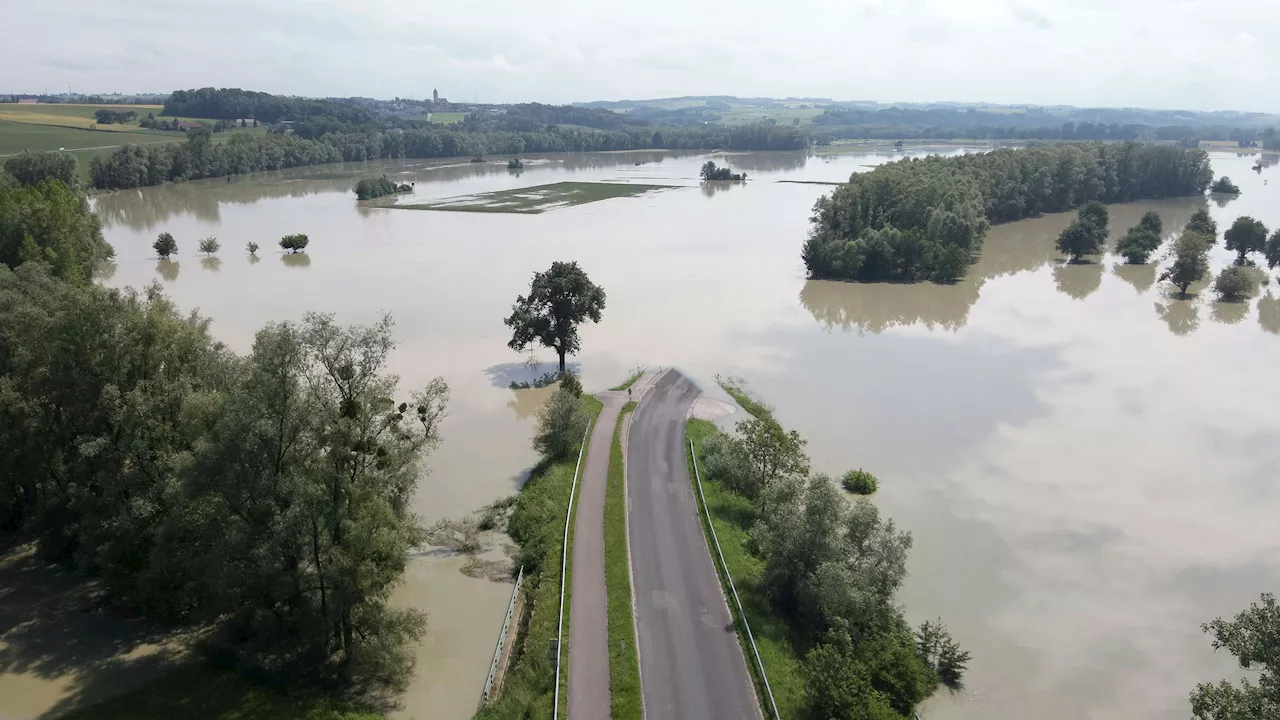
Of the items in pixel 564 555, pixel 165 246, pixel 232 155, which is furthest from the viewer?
pixel 232 155

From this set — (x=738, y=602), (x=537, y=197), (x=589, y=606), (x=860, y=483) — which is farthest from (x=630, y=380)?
(x=537, y=197)

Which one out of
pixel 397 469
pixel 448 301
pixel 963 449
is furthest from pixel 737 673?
pixel 448 301

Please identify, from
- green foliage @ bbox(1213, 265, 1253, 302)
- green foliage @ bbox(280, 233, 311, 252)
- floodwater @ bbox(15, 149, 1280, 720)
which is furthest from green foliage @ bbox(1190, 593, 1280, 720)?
green foliage @ bbox(280, 233, 311, 252)

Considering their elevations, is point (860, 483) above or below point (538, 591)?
above

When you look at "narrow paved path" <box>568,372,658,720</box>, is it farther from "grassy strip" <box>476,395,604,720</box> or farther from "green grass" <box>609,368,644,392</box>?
"green grass" <box>609,368,644,392</box>

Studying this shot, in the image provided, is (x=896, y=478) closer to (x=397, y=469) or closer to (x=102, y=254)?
(x=397, y=469)

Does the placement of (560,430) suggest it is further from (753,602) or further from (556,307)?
(753,602)

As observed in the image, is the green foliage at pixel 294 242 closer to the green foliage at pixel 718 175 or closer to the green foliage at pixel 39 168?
the green foliage at pixel 39 168
